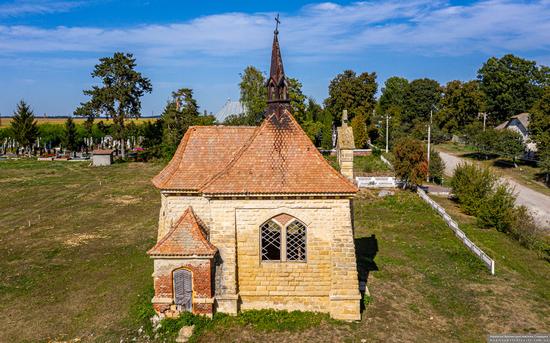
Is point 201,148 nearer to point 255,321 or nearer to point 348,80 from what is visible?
point 255,321

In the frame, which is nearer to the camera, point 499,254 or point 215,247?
point 215,247

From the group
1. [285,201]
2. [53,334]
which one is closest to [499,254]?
[285,201]

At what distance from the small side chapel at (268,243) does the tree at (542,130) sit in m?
33.6

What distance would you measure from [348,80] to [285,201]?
5921 cm

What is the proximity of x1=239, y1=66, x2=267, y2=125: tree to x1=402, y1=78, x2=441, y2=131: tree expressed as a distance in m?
43.9

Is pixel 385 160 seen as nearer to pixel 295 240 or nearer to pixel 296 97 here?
pixel 296 97

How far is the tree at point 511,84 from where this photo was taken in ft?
217

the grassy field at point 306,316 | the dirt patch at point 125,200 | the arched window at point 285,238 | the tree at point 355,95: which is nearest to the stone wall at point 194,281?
the grassy field at point 306,316

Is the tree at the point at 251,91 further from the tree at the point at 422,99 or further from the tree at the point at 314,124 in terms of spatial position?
the tree at the point at 422,99

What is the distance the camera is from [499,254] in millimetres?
20516

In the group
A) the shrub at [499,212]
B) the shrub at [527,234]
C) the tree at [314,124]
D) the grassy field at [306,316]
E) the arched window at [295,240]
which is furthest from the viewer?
the tree at [314,124]

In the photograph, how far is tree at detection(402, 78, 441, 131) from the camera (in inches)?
3317

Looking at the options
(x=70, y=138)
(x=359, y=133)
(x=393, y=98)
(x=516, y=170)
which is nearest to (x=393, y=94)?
(x=393, y=98)

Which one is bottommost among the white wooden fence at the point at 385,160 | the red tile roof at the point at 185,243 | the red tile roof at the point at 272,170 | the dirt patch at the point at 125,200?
the dirt patch at the point at 125,200
